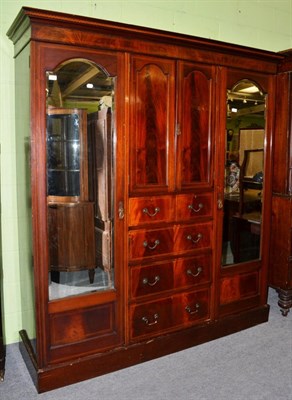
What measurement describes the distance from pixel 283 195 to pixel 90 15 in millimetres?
2029

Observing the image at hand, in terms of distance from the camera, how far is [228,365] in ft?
8.12

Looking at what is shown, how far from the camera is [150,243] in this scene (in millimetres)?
2426

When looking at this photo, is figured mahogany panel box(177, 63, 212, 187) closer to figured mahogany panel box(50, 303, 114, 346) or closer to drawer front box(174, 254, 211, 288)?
drawer front box(174, 254, 211, 288)

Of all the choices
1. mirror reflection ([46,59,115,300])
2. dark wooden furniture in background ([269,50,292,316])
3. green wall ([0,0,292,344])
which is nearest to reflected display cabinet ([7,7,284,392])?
mirror reflection ([46,59,115,300])

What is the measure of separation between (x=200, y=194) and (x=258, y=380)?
4.02 ft

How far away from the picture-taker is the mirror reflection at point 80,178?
83.9 inches

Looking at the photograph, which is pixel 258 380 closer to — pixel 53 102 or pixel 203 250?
pixel 203 250

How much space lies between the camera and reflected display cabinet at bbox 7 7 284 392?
2100mm

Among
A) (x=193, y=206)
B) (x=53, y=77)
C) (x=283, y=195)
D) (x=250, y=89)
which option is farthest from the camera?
(x=283, y=195)

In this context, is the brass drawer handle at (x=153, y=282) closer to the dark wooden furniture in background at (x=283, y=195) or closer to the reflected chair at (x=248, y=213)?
the reflected chair at (x=248, y=213)

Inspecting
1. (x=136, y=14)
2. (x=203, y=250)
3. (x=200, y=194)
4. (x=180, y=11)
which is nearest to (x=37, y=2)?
(x=136, y=14)

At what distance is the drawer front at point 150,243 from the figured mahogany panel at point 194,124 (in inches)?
13.8

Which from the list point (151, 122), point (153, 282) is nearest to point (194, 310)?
point (153, 282)

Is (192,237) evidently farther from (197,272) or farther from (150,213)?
(150,213)
